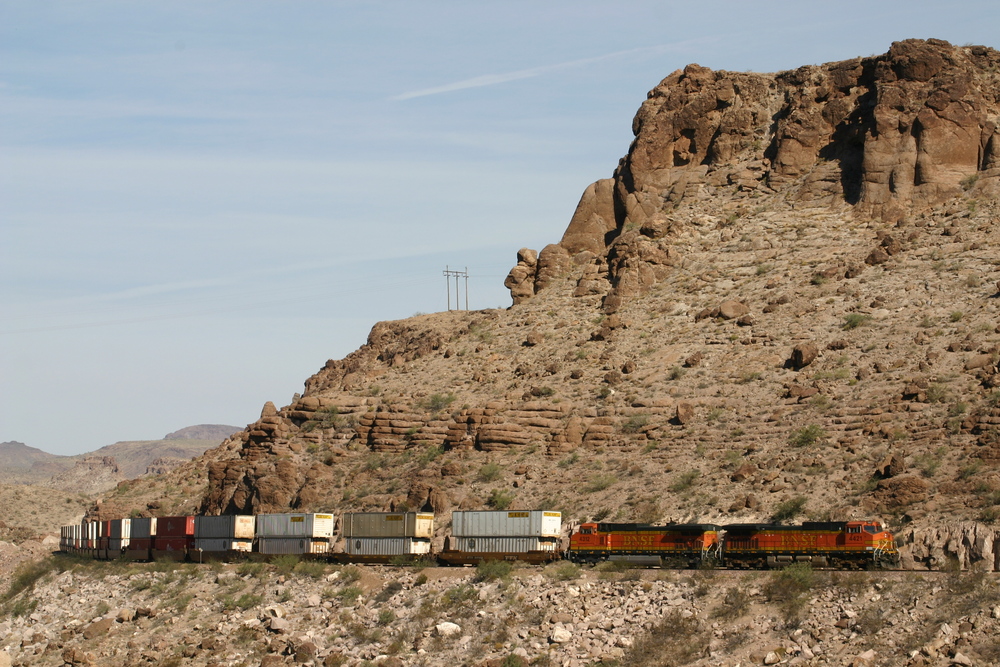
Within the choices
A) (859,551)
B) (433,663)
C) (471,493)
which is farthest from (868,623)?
(471,493)

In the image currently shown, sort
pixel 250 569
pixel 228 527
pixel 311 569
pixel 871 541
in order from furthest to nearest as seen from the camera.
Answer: pixel 228 527
pixel 250 569
pixel 311 569
pixel 871 541

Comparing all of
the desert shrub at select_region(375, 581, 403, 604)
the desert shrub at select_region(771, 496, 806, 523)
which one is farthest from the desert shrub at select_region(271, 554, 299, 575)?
the desert shrub at select_region(771, 496, 806, 523)

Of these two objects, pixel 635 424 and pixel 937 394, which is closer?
pixel 937 394

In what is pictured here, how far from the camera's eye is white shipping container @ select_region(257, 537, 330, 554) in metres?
51.8

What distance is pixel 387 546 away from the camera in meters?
50.0

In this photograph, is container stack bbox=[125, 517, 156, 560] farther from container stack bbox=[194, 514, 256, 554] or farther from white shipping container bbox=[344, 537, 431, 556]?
white shipping container bbox=[344, 537, 431, 556]

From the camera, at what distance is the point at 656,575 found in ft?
126

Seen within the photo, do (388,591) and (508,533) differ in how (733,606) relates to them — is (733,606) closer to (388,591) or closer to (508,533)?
(388,591)

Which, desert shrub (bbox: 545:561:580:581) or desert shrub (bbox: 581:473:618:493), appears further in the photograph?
desert shrub (bbox: 581:473:618:493)

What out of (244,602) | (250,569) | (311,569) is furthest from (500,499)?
(244,602)

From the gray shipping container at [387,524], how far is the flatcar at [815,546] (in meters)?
13.8

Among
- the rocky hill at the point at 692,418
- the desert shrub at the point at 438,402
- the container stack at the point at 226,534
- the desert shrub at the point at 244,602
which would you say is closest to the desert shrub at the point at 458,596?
the rocky hill at the point at 692,418

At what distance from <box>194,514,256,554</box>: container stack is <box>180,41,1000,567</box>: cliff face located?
22.5 feet

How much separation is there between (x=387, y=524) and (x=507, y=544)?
605 centimetres
